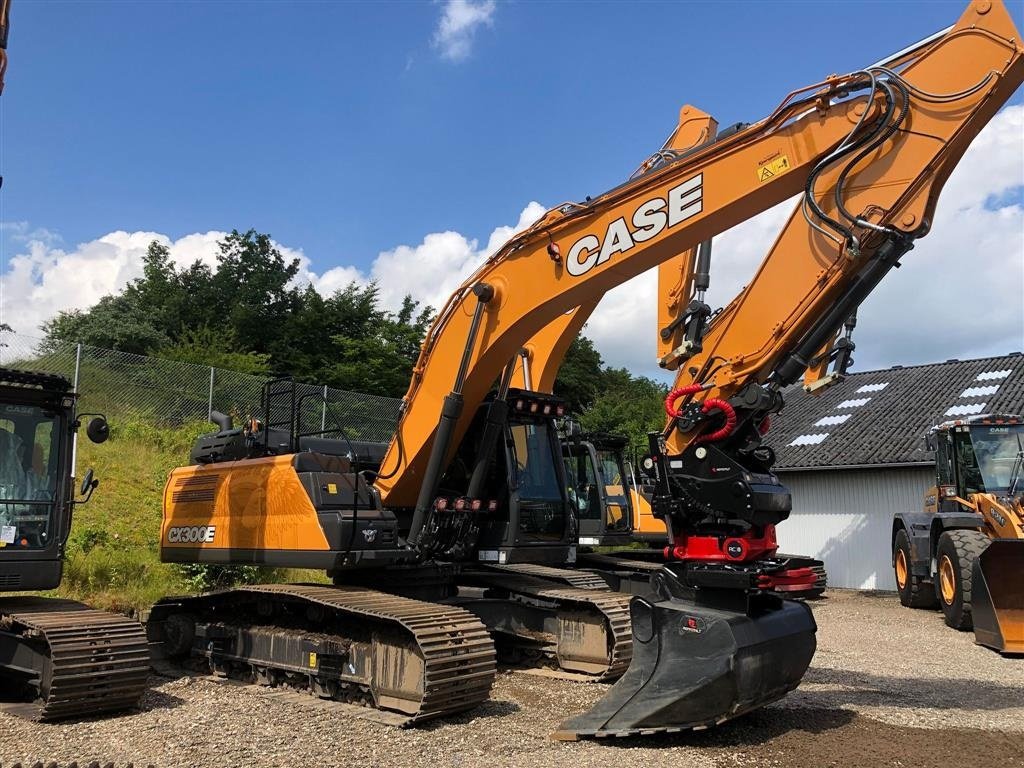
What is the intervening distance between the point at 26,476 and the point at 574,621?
507 cm

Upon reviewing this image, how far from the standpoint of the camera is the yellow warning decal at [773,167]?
6383 mm

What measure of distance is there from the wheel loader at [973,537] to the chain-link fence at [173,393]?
10.4 m

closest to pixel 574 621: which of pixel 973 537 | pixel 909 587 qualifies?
pixel 973 537

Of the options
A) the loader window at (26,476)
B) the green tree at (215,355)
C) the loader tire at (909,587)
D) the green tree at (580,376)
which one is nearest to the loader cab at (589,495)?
the loader tire at (909,587)

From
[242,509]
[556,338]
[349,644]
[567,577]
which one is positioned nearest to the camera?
[349,644]

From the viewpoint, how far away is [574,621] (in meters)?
8.75

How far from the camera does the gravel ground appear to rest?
5773 mm

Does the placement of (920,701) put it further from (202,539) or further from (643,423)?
(643,423)

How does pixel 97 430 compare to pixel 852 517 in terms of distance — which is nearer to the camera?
pixel 97 430

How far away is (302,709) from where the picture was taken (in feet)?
23.9

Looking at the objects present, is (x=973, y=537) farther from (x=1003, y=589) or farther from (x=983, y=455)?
(x=1003, y=589)

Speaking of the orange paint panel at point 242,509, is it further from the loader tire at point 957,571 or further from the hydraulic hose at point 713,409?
the loader tire at point 957,571

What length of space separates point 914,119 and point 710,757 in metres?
4.37

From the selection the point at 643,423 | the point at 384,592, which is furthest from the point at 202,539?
the point at 643,423
